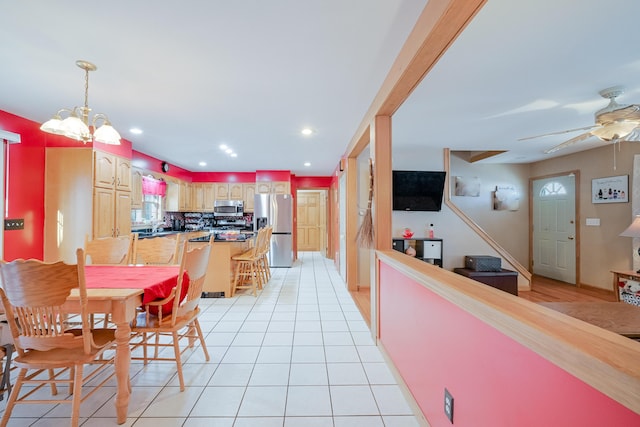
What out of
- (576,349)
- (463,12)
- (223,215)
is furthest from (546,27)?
(223,215)

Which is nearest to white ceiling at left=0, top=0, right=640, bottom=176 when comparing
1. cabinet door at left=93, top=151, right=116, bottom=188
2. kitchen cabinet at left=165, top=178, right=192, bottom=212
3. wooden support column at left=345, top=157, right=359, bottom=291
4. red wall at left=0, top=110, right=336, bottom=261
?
red wall at left=0, top=110, right=336, bottom=261

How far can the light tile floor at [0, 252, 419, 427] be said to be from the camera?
1.65 meters

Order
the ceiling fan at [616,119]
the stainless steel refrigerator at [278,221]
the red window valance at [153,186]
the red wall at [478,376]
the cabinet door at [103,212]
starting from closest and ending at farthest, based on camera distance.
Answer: the red wall at [478,376] → the ceiling fan at [616,119] → the cabinet door at [103,212] → the red window valance at [153,186] → the stainless steel refrigerator at [278,221]

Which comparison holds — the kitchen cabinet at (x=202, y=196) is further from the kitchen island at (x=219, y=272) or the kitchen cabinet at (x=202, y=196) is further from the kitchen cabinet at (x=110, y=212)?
the kitchen island at (x=219, y=272)

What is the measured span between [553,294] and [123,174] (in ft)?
22.8

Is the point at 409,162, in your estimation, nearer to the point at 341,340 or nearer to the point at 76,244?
the point at 341,340

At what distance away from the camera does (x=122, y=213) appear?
4105 mm

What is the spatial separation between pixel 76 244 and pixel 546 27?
5.19 metres

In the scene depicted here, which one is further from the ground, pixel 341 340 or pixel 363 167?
pixel 363 167

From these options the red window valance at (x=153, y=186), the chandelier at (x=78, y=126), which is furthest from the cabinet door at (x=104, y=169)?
the chandelier at (x=78, y=126)

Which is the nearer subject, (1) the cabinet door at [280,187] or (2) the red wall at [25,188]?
(2) the red wall at [25,188]

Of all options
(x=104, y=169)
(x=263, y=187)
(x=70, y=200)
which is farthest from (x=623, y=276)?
(x=70, y=200)

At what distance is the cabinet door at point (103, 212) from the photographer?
3.61m

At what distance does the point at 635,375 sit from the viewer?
→ 1.74ft
